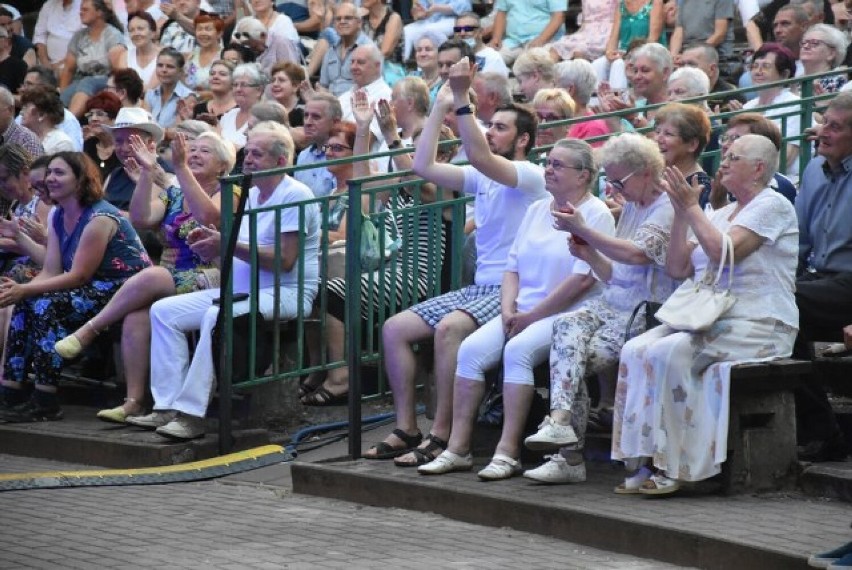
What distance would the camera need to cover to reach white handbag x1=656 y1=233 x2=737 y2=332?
8.23 metres

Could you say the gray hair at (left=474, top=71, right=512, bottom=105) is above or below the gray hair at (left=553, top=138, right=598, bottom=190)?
above

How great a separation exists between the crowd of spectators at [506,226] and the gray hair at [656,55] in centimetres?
2

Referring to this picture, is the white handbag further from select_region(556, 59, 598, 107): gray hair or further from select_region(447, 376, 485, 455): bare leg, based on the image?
select_region(556, 59, 598, 107): gray hair

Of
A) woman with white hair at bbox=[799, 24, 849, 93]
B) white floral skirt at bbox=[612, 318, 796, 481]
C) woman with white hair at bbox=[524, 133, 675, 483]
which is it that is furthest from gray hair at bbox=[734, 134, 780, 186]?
woman with white hair at bbox=[799, 24, 849, 93]

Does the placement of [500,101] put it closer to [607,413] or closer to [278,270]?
[278,270]

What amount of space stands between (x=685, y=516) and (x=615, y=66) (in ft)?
24.2

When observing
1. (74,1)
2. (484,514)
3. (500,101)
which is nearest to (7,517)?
Answer: (484,514)

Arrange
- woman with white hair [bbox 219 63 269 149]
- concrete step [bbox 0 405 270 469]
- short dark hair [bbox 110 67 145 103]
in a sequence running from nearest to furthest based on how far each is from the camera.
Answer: concrete step [bbox 0 405 270 469], woman with white hair [bbox 219 63 269 149], short dark hair [bbox 110 67 145 103]

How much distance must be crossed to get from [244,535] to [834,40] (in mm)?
5887

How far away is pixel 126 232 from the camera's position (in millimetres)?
11672

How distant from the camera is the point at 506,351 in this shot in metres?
8.86

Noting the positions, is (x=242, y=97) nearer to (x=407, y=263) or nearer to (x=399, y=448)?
(x=407, y=263)

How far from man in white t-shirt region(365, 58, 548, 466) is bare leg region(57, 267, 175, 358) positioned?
218cm

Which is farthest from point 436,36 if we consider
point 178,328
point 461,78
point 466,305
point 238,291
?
point 466,305
